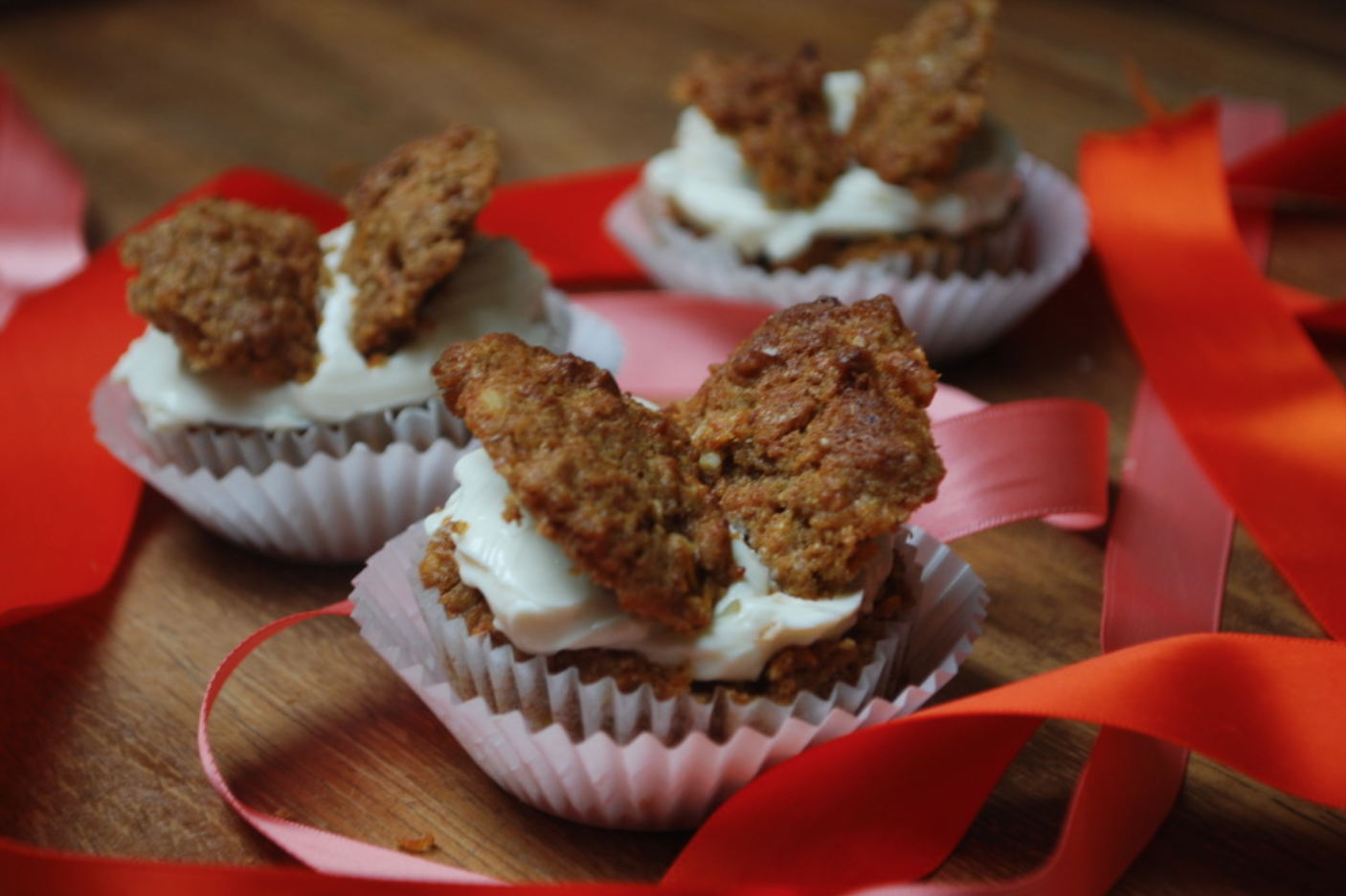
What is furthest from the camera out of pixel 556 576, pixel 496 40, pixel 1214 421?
pixel 496 40

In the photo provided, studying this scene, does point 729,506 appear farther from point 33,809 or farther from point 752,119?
point 752,119

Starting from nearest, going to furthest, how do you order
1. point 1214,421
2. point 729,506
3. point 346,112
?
point 729,506, point 1214,421, point 346,112

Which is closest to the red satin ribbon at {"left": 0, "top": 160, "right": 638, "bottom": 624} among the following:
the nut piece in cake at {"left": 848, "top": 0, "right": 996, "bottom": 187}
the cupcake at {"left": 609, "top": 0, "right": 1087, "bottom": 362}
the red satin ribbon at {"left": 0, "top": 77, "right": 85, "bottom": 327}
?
the red satin ribbon at {"left": 0, "top": 77, "right": 85, "bottom": 327}

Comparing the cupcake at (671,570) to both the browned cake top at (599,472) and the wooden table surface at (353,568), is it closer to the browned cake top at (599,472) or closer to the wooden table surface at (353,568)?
the browned cake top at (599,472)

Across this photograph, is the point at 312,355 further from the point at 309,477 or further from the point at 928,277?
the point at 928,277

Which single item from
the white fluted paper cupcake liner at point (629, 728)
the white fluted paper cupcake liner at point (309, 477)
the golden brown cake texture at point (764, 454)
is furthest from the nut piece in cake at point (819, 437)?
the white fluted paper cupcake liner at point (309, 477)

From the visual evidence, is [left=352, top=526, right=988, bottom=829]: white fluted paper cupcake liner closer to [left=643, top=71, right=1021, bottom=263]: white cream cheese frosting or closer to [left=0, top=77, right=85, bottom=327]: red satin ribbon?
[left=643, top=71, right=1021, bottom=263]: white cream cheese frosting

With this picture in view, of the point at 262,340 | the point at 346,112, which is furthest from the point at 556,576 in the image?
the point at 346,112

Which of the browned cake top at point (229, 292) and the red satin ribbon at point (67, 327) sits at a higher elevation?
the browned cake top at point (229, 292)
